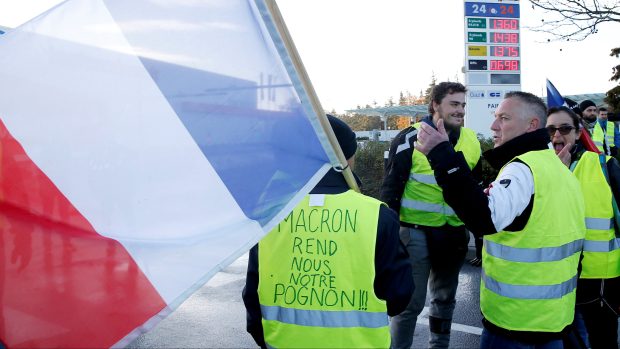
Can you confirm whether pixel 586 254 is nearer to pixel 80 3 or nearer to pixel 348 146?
pixel 348 146

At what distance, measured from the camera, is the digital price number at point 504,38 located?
1542cm

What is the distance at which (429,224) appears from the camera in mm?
4004

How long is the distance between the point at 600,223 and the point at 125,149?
2950mm

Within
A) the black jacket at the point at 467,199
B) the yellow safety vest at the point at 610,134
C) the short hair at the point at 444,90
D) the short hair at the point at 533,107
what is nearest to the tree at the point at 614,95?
the yellow safety vest at the point at 610,134

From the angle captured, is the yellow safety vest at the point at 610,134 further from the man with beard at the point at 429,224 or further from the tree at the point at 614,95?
the tree at the point at 614,95

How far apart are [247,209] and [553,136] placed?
2.69 m

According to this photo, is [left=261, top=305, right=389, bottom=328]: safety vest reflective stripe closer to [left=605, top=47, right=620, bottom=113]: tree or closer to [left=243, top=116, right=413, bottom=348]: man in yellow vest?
[left=243, top=116, right=413, bottom=348]: man in yellow vest

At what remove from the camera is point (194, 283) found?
1.68m

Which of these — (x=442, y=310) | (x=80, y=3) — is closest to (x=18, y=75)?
(x=80, y=3)

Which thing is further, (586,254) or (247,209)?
(586,254)

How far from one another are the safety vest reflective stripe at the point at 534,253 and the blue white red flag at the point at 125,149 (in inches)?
45.8

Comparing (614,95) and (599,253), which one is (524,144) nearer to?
(599,253)

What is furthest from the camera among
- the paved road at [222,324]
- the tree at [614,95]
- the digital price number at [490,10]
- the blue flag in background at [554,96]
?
the tree at [614,95]

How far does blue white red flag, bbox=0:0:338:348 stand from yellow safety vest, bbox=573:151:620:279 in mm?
2338
